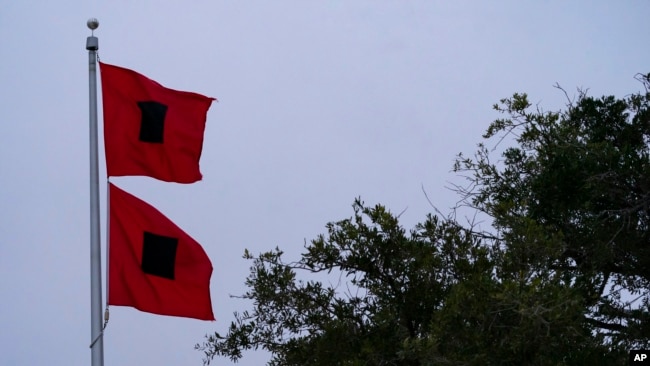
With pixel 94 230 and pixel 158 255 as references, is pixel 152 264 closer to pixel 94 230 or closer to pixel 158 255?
pixel 158 255

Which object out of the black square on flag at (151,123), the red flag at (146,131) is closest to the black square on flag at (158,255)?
the red flag at (146,131)

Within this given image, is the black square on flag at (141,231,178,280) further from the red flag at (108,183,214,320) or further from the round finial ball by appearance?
the round finial ball

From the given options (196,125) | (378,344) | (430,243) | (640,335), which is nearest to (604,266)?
(640,335)

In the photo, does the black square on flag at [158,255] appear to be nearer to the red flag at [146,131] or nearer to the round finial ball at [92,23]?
the red flag at [146,131]

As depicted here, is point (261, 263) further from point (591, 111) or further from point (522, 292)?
point (591, 111)

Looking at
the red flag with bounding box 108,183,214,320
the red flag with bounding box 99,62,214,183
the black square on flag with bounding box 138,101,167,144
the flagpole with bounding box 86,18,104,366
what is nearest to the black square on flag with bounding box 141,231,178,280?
the red flag with bounding box 108,183,214,320

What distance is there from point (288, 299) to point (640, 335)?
3.20 meters

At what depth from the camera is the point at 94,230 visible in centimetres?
842

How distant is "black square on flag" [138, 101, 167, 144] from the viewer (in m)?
8.97

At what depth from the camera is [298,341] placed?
10.2 meters

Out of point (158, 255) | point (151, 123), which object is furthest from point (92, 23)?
point (158, 255)

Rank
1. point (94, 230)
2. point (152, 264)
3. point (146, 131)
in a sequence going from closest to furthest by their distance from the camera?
point (94, 230) → point (152, 264) → point (146, 131)

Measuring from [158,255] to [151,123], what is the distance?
1080 millimetres

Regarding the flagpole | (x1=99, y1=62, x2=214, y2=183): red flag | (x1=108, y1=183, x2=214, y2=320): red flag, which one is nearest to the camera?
the flagpole
